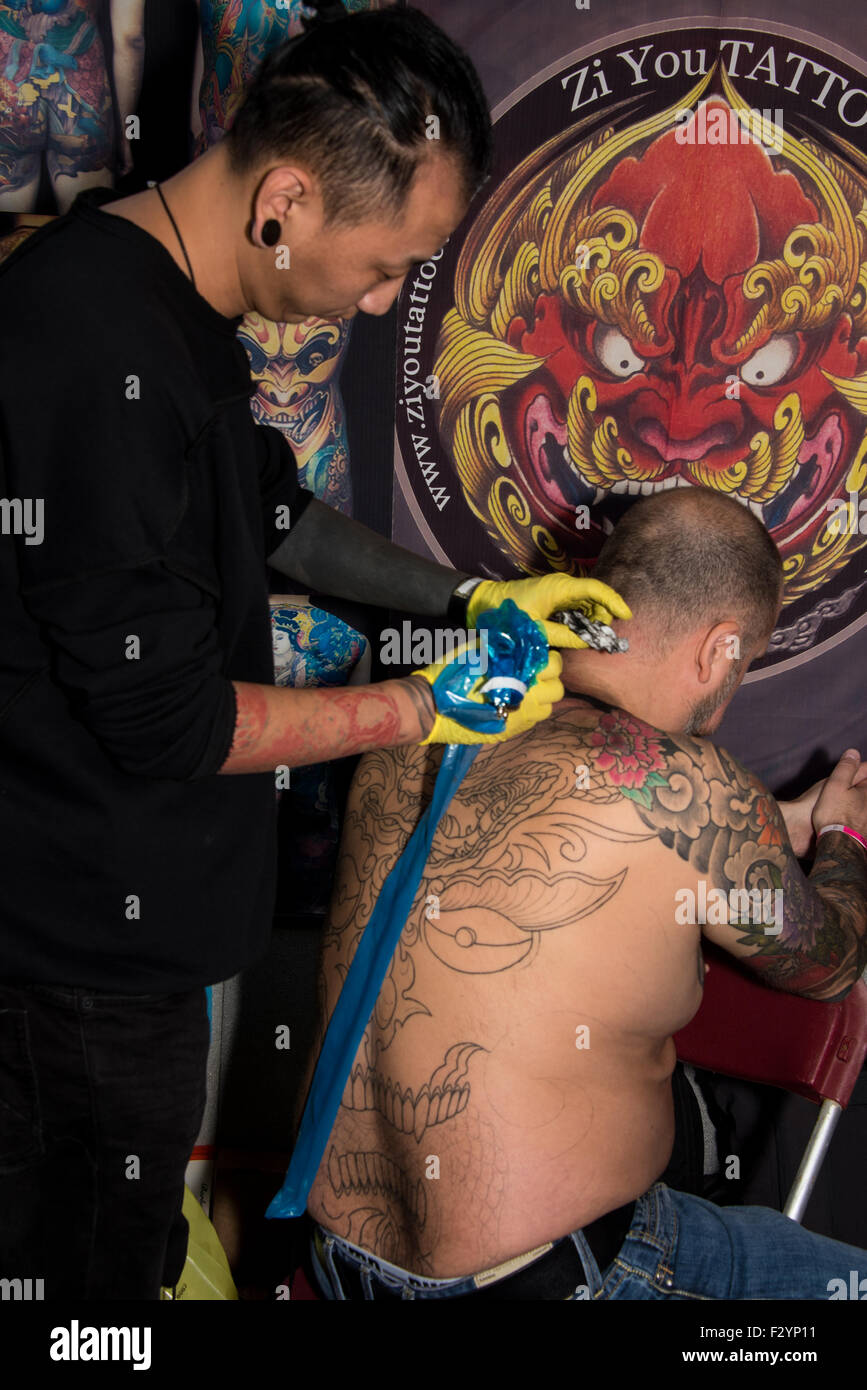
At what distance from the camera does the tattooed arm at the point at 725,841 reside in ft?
4.20

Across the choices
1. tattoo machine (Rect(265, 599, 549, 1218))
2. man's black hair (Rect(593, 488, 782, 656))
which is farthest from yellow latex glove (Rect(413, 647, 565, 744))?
man's black hair (Rect(593, 488, 782, 656))

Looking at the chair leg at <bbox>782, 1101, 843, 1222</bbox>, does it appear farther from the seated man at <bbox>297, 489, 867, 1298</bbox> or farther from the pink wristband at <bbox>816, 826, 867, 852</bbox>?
the pink wristband at <bbox>816, 826, 867, 852</bbox>

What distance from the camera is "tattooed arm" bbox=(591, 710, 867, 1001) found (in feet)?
4.20

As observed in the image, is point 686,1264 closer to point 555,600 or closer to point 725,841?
point 725,841

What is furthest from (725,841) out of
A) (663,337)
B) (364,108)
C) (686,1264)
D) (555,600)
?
(663,337)

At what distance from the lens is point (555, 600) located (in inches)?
59.0

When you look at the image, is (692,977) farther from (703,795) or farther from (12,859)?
(12,859)

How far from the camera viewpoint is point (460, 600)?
62.7 inches

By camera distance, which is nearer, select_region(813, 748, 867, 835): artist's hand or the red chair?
the red chair

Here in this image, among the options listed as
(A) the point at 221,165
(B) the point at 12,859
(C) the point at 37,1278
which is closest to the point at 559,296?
(A) the point at 221,165

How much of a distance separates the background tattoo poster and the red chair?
2.63 ft

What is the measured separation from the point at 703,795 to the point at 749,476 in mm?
1185

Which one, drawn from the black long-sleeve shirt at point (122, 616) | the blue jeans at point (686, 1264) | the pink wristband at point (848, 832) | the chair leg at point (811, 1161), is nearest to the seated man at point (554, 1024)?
the blue jeans at point (686, 1264)

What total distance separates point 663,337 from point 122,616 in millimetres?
1555
